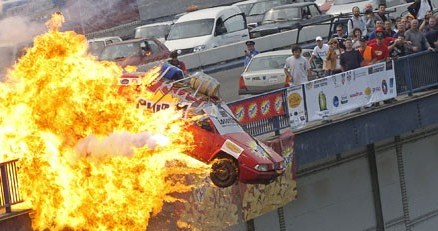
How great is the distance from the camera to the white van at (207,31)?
1228 inches

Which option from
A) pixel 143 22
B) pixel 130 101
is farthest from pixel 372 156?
pixel 143 22

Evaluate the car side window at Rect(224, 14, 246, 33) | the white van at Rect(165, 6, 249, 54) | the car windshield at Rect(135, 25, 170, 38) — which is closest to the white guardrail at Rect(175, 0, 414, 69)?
the white van at Rect(165, 6, 249, 54)

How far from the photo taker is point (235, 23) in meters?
32.4

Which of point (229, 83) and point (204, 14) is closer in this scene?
point (229, 83)

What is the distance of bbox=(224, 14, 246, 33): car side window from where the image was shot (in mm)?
32156

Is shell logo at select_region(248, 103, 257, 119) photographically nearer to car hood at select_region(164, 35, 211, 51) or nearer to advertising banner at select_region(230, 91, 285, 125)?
advertising banner at select_region(230, 91, 285, 125)

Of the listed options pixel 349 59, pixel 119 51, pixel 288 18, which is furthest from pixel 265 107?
pixel 288 18

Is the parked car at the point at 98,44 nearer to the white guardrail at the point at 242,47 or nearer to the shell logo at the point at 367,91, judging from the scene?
the white guardrail at the point at 242,47

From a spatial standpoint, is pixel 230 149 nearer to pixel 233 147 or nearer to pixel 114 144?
pixel 233 147

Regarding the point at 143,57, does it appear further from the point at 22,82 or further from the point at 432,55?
the point at 22,82

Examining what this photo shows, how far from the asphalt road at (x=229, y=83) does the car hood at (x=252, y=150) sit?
7.39m

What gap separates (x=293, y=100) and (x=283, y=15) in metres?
15.0

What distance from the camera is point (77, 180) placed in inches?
622

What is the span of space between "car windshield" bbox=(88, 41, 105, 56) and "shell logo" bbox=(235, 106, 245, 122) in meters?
10.5
